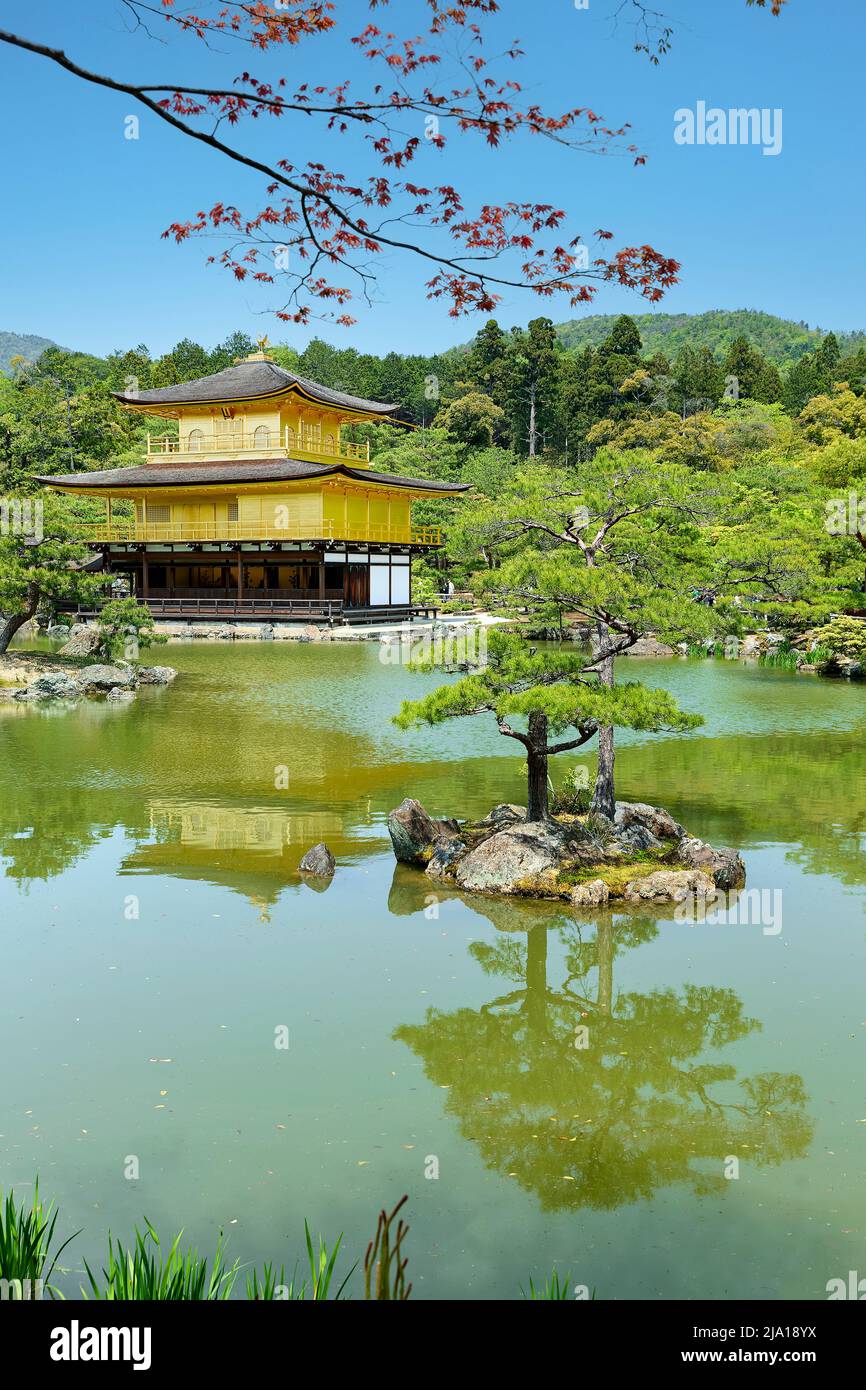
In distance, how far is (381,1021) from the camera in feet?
22.1

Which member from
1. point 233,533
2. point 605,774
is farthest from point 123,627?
point 605,774

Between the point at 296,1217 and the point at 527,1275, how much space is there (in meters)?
1.03

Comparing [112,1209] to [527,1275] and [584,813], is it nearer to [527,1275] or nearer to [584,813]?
[527,1275]

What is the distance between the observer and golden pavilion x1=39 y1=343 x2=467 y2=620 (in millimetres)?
34875

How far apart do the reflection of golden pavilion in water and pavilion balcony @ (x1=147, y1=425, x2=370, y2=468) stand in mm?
26648

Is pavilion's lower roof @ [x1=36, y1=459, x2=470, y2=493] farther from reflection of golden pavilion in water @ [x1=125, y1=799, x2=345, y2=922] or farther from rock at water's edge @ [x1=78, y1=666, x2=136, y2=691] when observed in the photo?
reflection of golden pavilion in water @ [x1=125, y1=799, x2=345, y2=922]

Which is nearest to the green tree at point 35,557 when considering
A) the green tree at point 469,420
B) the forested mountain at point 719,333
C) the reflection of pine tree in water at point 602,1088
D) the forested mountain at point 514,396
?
the reflection of pine tree in water at point 602,1088

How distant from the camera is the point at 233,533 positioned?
35656 mm

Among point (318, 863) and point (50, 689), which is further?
point (50, 689)

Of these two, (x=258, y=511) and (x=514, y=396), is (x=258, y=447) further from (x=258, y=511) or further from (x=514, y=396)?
(x=514, y=396)

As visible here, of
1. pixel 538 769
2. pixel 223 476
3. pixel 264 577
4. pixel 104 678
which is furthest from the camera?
pixel 264 577

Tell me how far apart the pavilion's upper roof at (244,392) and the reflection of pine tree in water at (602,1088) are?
3082cm

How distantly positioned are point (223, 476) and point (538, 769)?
1083 inches

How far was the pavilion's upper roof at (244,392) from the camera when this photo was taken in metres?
36.3
